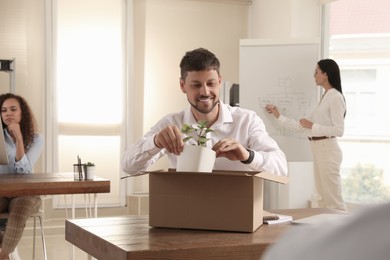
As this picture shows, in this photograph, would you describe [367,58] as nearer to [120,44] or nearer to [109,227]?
[120,44]

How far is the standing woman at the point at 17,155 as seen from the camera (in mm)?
3705

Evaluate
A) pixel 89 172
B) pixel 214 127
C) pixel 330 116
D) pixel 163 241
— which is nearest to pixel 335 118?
pixel 330 116

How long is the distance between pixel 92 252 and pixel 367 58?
4968 mm

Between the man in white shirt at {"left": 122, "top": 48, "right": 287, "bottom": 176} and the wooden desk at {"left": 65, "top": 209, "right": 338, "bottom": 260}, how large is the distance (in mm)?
332

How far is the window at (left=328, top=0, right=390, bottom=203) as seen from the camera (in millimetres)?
5777

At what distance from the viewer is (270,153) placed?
2.27 metres

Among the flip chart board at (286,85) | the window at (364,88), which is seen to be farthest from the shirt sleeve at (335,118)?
the window at (364,88)

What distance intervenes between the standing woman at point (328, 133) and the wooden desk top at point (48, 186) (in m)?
2.35

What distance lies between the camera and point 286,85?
5.51 m

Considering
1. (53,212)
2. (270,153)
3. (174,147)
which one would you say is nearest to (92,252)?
(174,147)

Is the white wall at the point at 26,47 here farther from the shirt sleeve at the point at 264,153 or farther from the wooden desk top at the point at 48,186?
the shirt sleeve at the point at 264,153

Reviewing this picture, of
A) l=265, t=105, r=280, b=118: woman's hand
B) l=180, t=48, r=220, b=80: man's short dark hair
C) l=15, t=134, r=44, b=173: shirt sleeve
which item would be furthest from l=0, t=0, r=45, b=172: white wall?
l=180, t=48, r=220, b=80: man's short dark hair

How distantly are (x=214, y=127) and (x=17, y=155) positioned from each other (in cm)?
198

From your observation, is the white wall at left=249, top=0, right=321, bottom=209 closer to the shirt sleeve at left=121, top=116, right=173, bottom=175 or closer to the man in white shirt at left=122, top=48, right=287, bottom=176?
the man in white shirt at left=122, top=48, right=287, bottom=176
